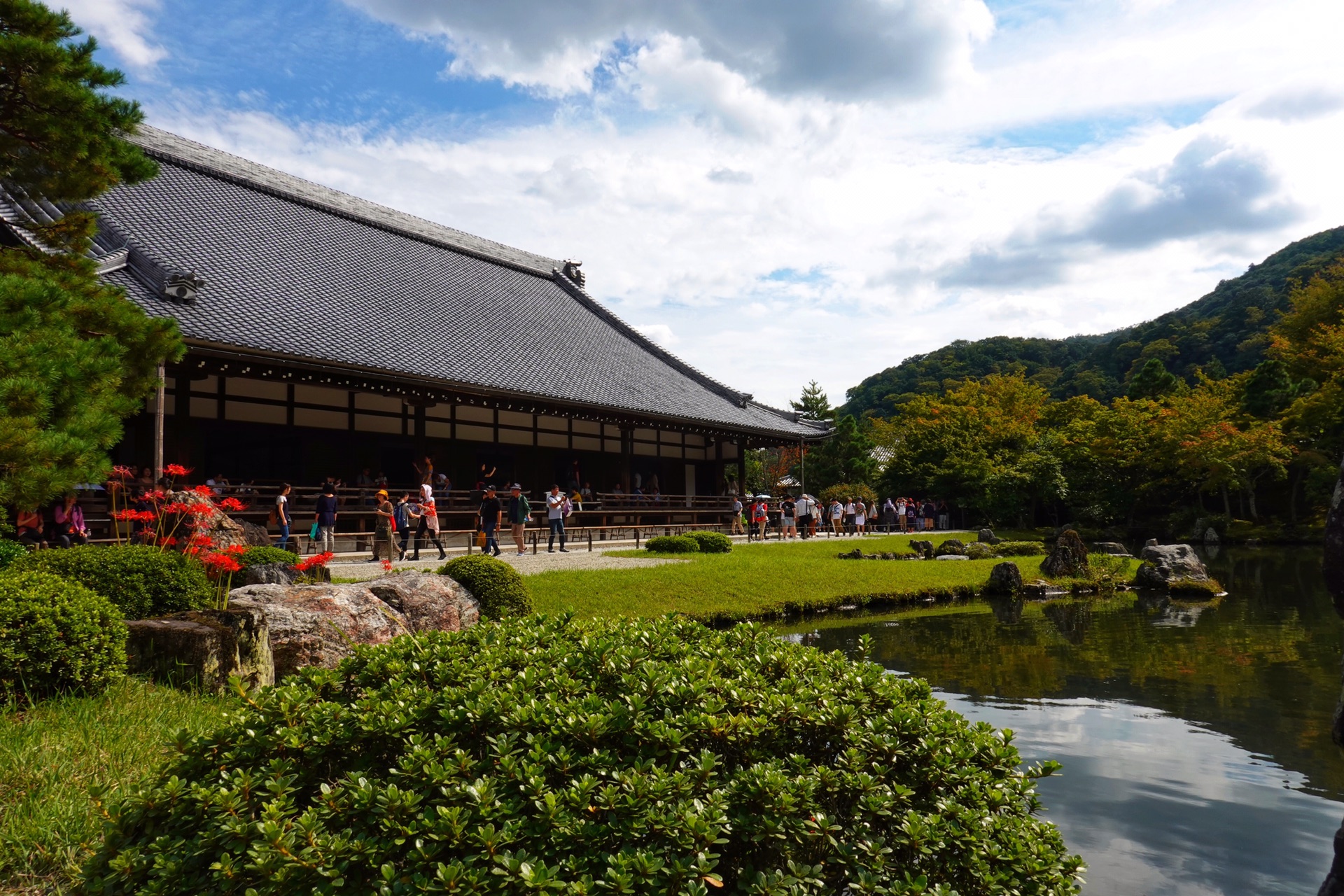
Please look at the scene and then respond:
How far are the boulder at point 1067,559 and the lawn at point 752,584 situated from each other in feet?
1.23

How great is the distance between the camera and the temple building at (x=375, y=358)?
16125mm

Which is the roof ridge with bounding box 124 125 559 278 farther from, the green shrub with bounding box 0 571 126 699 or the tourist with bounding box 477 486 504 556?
the green shrub with bounding box 0 571 126 699

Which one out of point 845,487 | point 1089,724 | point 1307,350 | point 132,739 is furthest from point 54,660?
point 1307,350

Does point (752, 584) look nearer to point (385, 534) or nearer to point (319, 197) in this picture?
point (385, 534)

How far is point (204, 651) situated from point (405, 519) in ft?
36.2

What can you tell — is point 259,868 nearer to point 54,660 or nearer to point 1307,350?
point 54,660

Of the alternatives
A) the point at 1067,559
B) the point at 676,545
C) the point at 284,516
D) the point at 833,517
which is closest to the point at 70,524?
the point at 284,516

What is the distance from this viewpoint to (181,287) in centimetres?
1577

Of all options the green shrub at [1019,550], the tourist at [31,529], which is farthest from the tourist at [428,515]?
the green shrub at [1019,550]

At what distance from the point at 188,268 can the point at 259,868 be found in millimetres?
18863

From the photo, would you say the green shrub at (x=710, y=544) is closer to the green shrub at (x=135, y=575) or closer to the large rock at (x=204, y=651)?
the green shrub at (x=135, y=575)

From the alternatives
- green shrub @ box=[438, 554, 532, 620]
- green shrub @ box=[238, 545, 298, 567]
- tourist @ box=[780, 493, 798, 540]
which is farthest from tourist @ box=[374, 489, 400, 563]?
tourist @ box=[780, 493, 798, 540]

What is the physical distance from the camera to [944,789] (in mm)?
2719

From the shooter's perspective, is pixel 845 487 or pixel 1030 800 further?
pixel 845 487
